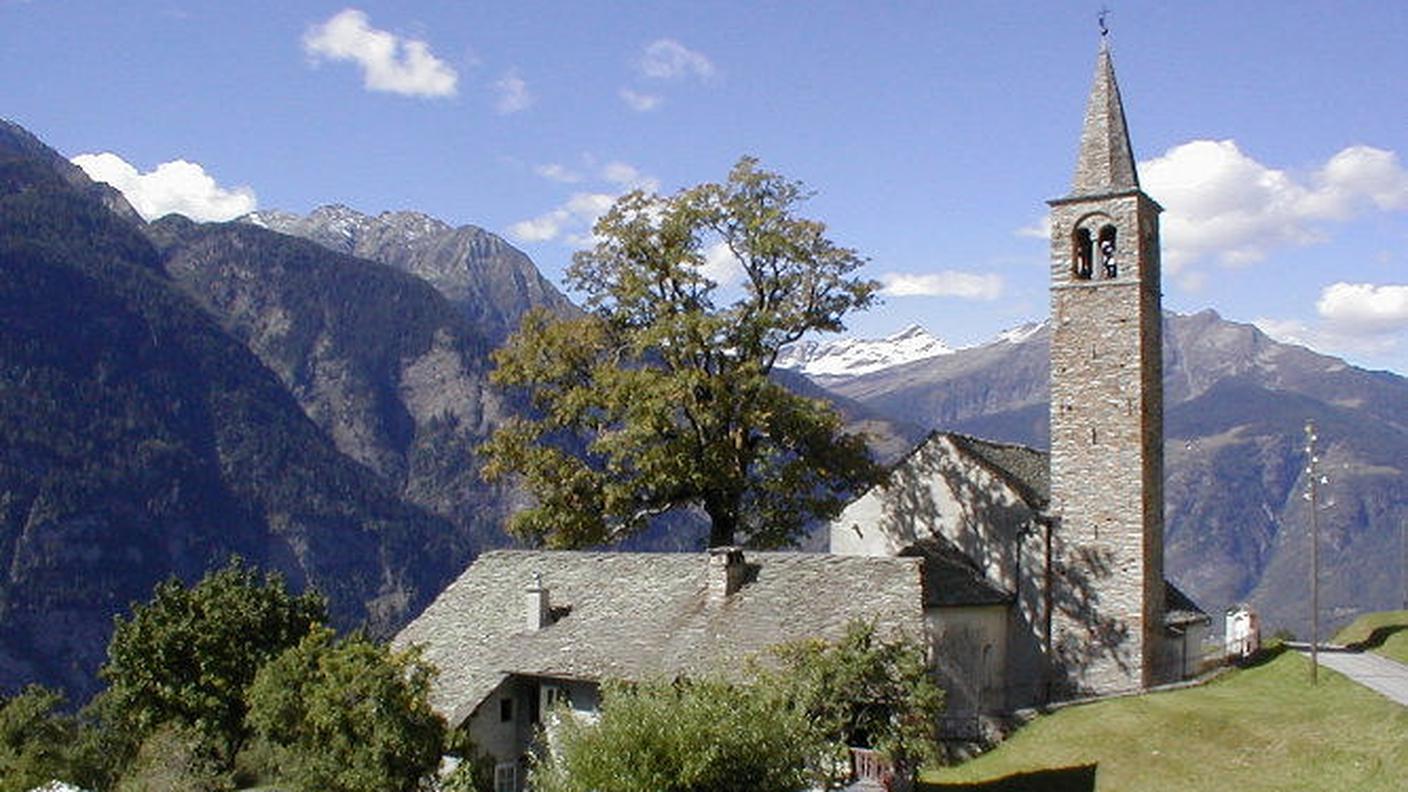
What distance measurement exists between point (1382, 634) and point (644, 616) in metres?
32.2

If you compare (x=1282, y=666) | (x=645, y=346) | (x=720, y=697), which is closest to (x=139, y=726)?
(x=645, y=346)

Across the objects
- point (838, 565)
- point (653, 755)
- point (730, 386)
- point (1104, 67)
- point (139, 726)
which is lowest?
point (139, 726)

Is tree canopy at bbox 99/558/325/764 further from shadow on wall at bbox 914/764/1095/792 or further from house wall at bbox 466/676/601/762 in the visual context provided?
shadow on wall at bbox 914/764/1095/792

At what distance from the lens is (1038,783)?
3234 cm

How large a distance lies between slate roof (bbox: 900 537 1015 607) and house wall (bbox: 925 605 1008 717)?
25 cm

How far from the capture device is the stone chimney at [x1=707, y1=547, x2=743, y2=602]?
37438mm

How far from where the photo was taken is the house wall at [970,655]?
127 ft

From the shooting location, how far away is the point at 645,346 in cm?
4503

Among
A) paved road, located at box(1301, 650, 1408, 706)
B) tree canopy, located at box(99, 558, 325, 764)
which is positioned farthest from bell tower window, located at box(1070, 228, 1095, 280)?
tree canopy, located at box(99, 558, 325, 764)

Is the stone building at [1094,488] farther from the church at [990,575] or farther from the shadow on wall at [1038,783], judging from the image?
the shadow on wall at [1038,783]

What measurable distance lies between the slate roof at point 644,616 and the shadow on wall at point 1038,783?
3679mm

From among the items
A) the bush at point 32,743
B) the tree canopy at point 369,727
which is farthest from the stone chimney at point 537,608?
the bush at point 32,743

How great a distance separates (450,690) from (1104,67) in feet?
94.3

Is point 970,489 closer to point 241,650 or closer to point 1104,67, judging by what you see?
point 1104,67
